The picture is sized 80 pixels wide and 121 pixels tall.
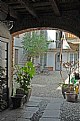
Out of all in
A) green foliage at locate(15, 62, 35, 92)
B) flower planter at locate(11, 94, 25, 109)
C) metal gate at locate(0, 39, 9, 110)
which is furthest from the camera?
green foliage at locate(15, 62, 35, 92)

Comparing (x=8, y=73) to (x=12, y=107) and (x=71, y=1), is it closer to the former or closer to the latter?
(x=12, y=107)

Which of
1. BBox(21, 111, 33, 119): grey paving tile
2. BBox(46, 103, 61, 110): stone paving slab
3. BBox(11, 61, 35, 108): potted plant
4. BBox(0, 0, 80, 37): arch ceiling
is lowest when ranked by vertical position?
BBox(21, 111, 33, 119): grey paving tile

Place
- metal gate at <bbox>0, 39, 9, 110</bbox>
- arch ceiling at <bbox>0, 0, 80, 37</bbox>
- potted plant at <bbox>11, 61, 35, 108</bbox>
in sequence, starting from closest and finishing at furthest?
arch ceiling at <bbox>0, 0, 80, 37</bbox> < metal gate at <bbox>0, 39, 9, 110</bbox> < potted plant at <bbox>11, 61, 35, 108</bbox>

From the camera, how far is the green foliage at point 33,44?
18844mm

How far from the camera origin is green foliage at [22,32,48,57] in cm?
1884

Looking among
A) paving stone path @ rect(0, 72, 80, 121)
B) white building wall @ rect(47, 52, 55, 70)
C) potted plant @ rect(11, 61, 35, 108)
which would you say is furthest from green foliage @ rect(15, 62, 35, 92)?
white building wall @ rect(47, 52, 55, 70)

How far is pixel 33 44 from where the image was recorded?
1895 centimetres

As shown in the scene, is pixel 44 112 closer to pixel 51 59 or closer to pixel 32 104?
pixel 32 104

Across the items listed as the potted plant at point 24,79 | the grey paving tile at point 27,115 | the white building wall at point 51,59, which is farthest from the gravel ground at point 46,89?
the white building wall at point 51,59

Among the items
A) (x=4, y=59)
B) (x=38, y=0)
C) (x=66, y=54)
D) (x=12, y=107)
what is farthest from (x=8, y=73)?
(x=66, y=54)

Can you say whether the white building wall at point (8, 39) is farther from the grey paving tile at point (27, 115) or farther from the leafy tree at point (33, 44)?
the leafy tree at point (33, 44)

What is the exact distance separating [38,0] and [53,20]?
1.45 metres

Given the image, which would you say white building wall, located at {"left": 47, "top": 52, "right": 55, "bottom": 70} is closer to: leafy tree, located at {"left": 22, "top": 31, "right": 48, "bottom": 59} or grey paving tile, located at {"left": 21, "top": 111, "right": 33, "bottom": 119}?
leafy tree, located at {"left": 22, "top": 31, "right": 48, "bottom": 59}

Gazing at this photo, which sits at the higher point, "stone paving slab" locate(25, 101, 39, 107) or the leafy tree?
the leafy tree
